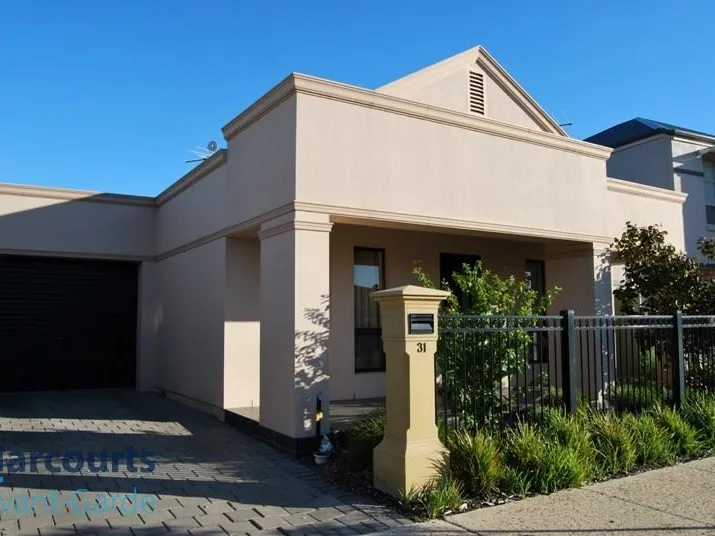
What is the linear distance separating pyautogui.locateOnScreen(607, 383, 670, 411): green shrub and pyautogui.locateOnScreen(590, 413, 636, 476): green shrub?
47.8 inches

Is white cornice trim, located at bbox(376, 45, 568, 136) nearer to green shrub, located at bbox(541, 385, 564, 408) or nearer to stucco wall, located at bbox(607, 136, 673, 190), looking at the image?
green shrub, located at bbox(541, 385, 564, 408)

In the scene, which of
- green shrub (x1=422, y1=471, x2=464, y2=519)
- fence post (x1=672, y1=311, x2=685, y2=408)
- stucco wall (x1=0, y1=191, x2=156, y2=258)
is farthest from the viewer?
stucco wall (x1=0, y1=191, x2=156, y2=258)

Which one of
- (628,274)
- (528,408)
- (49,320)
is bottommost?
(528,408)

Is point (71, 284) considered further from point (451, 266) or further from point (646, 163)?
Result: point (646, 163)

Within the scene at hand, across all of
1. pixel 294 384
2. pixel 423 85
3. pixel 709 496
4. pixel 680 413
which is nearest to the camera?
pixel 709 496

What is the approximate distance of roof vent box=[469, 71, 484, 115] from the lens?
11.1 m

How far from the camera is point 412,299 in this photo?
19.7 feet

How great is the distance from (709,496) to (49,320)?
11710mm

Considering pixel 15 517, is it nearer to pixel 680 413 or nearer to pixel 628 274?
pixel 680 413

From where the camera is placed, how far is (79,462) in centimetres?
697

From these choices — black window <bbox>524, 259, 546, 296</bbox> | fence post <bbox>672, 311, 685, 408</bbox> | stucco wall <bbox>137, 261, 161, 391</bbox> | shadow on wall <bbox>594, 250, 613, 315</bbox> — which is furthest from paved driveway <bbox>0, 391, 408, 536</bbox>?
black window <bbox>524, 259, 546, 296</bbox>

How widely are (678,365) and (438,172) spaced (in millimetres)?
4350

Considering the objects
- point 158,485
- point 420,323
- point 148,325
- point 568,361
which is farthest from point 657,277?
point 148,325

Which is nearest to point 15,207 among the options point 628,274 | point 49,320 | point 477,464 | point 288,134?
point 49,320
